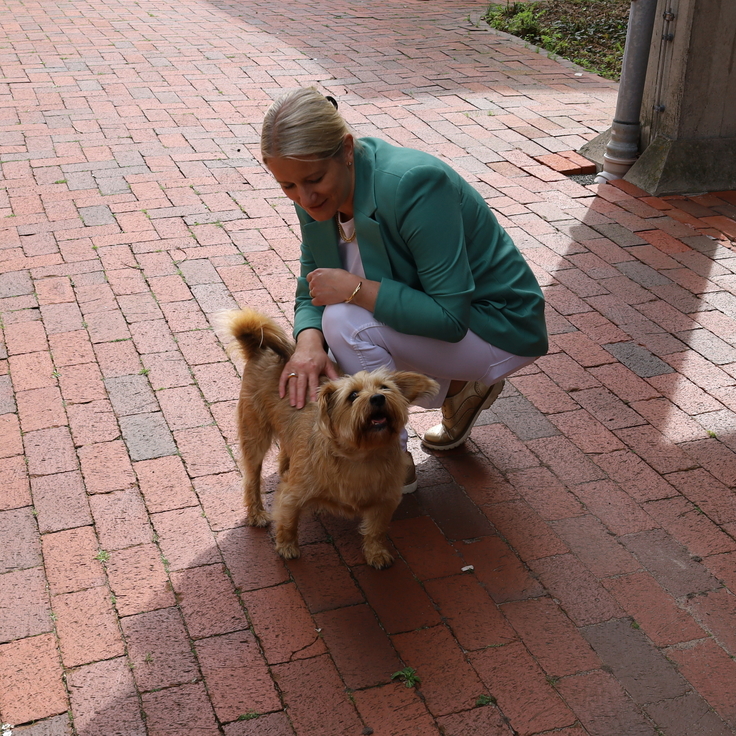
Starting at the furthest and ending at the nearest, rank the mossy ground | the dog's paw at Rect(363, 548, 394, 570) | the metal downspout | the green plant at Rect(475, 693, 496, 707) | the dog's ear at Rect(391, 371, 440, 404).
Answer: the mossy ground, the metal downspout, the dog's paw at Rect(363, 548, 394, 570), the dog's ear at Rect(391, 371, 440, 404), the green plant at Rect(475, 693, 496, 707)

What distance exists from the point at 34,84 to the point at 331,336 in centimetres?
754

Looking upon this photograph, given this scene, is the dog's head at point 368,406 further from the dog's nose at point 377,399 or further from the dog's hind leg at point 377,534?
the dog's hind leg at point 377,534

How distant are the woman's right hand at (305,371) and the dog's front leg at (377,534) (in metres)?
0.52

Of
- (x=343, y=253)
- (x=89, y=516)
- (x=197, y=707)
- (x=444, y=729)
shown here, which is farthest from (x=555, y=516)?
(x=89, y=516)

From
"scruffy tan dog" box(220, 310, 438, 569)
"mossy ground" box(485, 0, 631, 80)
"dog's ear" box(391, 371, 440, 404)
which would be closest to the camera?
"scruffy tan dog" box(220, 310, 438, 569)

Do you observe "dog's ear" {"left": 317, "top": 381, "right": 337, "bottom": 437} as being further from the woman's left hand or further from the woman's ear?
the woman's ear

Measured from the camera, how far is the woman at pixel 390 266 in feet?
10.3

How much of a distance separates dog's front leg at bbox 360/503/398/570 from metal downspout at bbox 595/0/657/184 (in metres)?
4.98

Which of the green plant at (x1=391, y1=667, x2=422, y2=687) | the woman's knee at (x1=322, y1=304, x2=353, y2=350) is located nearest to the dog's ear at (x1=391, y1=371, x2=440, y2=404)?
the woman's knee at (x1=322, y1=304, x2=353, y2=350)

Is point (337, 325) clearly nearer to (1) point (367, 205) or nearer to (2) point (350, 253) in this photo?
(2) point (350, 253)

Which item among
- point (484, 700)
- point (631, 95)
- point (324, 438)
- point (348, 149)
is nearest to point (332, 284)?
point (348, 149)

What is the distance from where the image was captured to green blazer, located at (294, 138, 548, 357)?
3260 mm

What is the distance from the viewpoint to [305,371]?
3436 millimetres

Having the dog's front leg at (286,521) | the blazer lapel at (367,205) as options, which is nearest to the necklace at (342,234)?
the blazer lapel at (367,205)
